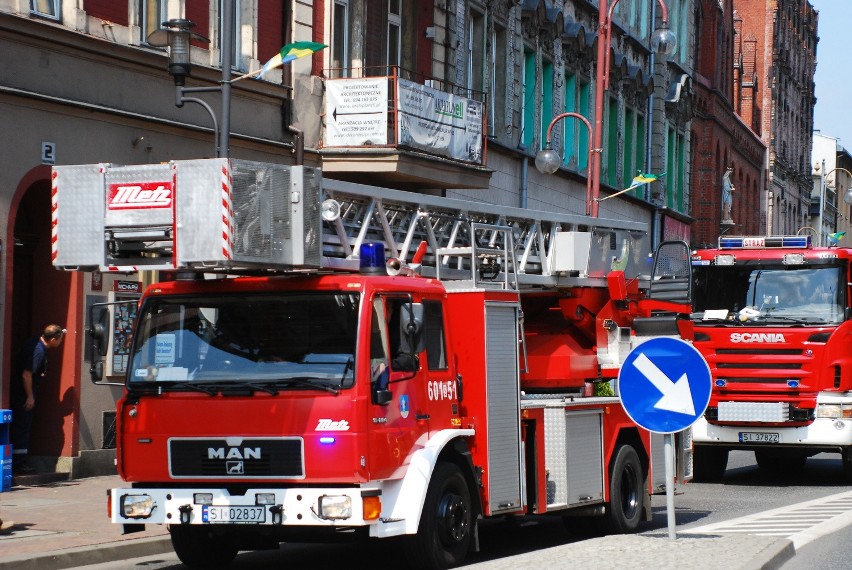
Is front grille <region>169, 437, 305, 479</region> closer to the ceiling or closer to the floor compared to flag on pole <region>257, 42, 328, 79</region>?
closer to the floor

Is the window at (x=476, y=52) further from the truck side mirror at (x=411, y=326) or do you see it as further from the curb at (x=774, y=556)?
the truck side mirror at (x=411, y=326)

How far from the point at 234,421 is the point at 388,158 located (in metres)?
12.7

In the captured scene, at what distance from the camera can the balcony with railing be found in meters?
23.1

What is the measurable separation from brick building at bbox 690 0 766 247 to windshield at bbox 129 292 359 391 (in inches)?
1702

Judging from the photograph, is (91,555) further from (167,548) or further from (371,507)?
(371,507)

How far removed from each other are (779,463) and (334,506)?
1504cm

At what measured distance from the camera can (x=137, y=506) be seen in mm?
11109

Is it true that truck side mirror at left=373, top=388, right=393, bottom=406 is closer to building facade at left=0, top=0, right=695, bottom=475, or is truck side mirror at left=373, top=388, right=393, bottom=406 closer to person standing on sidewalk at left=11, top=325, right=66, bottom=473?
building facade at left=0, top=0, right=695, bottom=475

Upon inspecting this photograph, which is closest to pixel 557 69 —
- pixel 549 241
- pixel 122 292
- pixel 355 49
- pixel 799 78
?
pixel 355 49

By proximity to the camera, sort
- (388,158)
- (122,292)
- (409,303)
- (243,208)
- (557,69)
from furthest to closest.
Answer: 1. (557,69)
2. (388,158)
3. (122,292)
4. (409,303)
5. (243,208)

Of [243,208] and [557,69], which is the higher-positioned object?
[557,69]

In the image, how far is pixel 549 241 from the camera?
14.8 metres

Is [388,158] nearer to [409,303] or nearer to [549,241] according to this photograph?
[549,241]

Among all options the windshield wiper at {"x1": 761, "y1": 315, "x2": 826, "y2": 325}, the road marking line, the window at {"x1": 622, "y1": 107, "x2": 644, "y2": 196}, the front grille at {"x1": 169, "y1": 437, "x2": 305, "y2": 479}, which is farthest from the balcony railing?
the window at {"x1": 622, "y1": 107, "x2": 644, "y2": 196}
